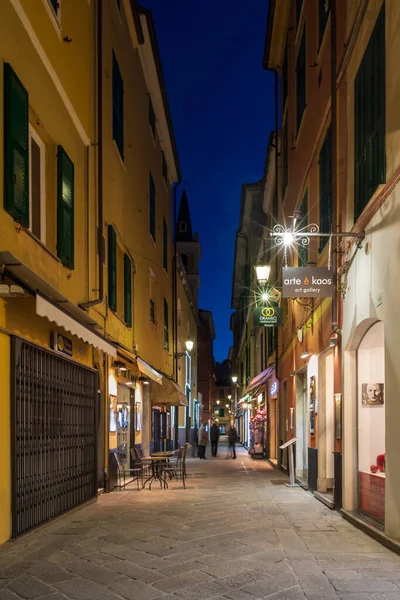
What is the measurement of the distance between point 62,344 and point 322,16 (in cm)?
872

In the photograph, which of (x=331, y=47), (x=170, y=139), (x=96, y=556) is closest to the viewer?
(x=96, y=556)

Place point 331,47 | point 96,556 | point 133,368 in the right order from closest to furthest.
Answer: point 96,556
point 331,47
point 133,368

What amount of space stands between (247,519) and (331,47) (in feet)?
27.4

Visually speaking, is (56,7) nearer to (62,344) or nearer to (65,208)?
(65,208)

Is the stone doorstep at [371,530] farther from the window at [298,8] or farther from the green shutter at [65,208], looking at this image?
the window at [298,8]

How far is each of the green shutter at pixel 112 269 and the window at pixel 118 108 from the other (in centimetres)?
235

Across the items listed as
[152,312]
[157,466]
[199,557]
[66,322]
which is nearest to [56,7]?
[66,322]

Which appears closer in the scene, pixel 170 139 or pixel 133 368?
pixel 133 368

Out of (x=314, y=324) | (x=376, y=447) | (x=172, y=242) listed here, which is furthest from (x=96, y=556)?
(x=172, y=242)

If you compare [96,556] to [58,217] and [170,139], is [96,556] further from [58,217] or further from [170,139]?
[170,139]

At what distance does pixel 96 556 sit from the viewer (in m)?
7.65

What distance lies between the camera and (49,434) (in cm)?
952

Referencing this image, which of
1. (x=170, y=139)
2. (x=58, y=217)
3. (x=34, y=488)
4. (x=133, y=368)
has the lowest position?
(x=34, y=488)

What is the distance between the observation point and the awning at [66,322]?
773 cm
